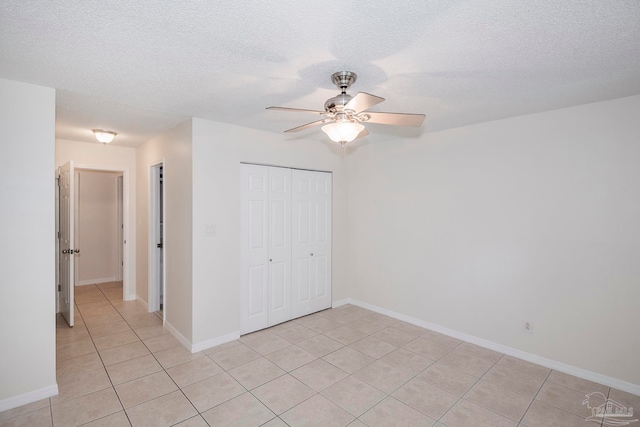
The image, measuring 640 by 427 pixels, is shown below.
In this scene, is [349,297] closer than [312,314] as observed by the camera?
No

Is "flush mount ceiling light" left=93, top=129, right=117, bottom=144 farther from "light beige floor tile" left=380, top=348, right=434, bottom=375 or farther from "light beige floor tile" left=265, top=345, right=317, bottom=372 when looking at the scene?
"light beige floor tile" left=380, top=348, right=434, bottom=375

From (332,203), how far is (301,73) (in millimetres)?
2693

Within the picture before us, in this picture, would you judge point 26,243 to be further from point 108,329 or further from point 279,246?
point 279,246

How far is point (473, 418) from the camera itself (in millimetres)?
2268

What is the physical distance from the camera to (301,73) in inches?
84.3

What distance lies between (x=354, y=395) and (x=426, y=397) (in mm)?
590

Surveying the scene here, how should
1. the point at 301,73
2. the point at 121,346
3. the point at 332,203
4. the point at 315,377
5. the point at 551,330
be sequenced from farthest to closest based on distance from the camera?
the point at 332,203
the point at 121,346
the point at 551,330
the point at 315,377
the point at 301,73

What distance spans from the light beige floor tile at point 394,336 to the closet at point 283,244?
1.08 meters

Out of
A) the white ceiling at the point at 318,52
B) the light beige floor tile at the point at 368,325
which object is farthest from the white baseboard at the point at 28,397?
the light beige floor tile at the point at 368,325

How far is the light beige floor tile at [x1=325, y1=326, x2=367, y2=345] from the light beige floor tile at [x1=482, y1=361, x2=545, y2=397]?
1348 mm

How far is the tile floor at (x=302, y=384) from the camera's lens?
2258 millimetres

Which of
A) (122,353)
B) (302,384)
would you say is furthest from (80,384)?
(302,384)

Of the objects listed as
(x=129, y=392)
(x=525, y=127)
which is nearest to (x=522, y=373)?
(x=525, y=127)

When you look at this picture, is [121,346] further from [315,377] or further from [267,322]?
[315,377]
